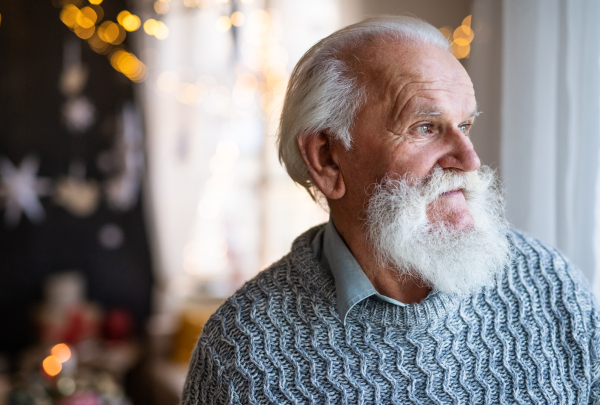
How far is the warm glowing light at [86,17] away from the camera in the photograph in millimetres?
3068

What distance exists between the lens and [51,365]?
91.6 inches

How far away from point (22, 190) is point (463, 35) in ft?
9.28

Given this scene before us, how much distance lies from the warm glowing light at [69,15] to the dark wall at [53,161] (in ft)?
0.10

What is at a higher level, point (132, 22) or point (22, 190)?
point (132, 22)

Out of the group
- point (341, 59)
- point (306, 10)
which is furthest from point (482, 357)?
point (306, 10)

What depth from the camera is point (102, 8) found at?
314cm

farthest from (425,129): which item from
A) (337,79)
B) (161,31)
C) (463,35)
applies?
(161,31)

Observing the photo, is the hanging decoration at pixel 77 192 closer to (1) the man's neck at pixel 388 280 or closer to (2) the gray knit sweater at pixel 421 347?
(2) the gray knit sweater at pixel 421 347

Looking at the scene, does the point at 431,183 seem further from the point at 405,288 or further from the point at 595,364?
the point at 595,364

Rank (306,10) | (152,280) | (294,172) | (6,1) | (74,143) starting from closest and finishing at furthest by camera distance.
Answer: (294,172)
(306,10)
(6,1)
(74,143)
(152,280)

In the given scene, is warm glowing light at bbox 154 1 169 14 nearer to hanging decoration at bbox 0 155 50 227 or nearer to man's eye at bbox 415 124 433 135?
hanging decoration at bbox 0 155 50 227

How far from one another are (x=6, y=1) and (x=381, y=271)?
3.10 metres

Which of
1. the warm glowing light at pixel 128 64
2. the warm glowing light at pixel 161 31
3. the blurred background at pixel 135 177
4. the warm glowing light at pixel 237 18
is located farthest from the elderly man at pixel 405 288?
the warm glowing light at pixel 128 64

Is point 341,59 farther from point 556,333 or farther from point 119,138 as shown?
point 119,138
